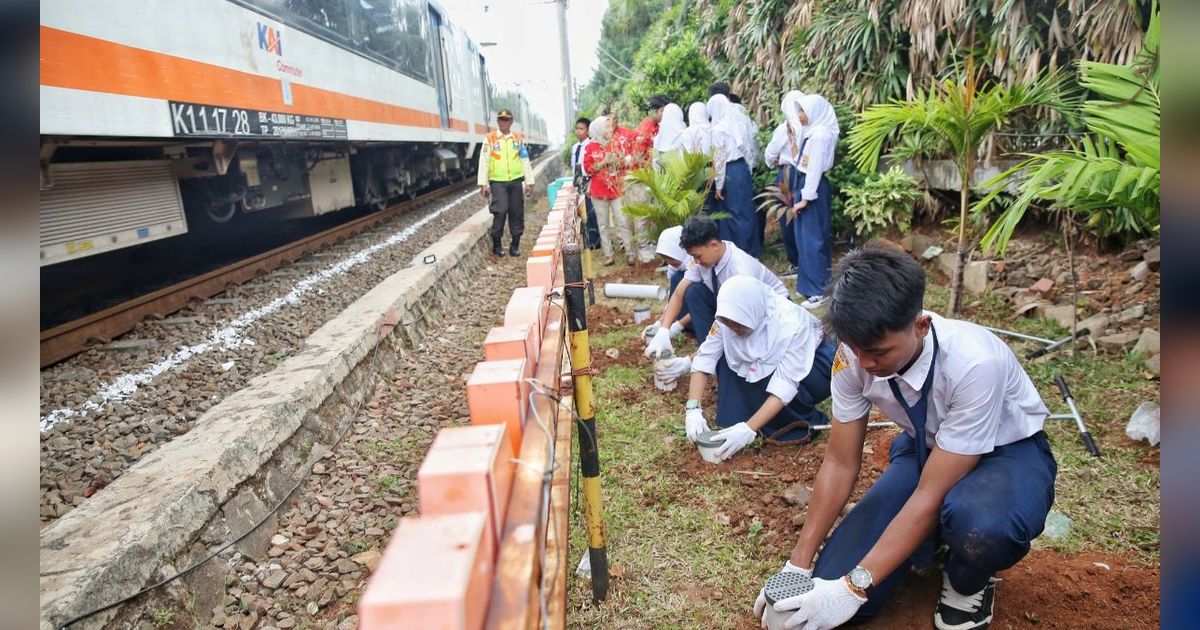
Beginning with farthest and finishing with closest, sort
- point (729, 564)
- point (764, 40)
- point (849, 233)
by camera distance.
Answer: point (764, 40) < point (849, 233) < point (729, 564)

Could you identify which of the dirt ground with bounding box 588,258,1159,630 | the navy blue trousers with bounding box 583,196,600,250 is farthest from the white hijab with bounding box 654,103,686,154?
the dirt ground with bounding box 588,258,1159,630

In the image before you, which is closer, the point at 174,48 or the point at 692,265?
the point at 692,265

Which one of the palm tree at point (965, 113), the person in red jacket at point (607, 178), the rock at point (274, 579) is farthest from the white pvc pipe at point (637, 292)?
the rock at point (274, 579)

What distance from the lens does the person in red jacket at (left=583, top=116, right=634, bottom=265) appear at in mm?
7152

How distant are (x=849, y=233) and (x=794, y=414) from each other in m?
3.61

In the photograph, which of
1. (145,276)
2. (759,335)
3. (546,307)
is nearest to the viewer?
(546,307)

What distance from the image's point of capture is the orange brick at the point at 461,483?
1.08 m

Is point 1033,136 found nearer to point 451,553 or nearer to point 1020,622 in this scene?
point 1020,622

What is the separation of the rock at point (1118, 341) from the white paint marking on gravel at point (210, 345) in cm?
473

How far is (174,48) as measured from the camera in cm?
430

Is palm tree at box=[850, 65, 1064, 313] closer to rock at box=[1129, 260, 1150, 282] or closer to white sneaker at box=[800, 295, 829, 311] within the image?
rock at box=[1129, 260, 1150, 282]

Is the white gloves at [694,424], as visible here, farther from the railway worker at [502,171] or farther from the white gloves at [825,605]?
the railway worker at [502,171]
